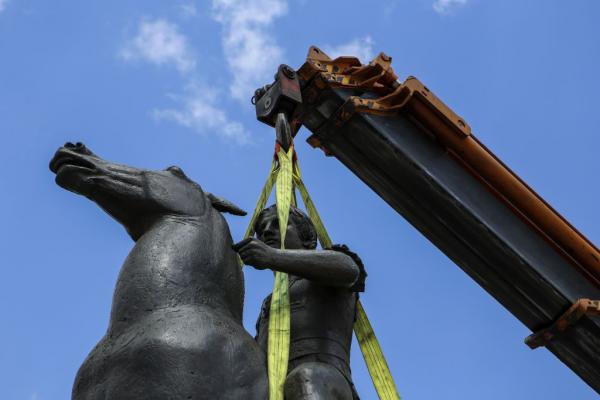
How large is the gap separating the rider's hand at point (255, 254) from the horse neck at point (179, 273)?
14cm

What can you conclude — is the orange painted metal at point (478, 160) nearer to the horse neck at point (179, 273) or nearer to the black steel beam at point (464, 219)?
Answer: the black steel beam at point (464, 219)

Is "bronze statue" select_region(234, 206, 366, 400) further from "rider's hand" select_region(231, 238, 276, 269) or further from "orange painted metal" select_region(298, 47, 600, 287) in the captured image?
"orange painted metal" select_region(298, 47, 600, 287)

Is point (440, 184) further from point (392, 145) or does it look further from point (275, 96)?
point (275, 96)

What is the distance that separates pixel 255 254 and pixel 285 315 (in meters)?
0.38

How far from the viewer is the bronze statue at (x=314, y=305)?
573 cm

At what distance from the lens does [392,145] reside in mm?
7223

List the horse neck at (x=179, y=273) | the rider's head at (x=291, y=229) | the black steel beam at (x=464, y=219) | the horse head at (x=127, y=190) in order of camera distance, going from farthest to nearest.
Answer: the black steel beam at (x=464, y=219)
the rider's head at (x=291, y=229)
the horse head at (x=127, y=190)
the horse neck at (x=179, y=273)

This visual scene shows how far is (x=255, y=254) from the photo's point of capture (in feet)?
18.7

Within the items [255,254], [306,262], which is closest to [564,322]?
[306,262]

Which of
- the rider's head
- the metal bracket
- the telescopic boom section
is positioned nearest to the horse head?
the rider's head

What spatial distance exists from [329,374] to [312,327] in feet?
1.28

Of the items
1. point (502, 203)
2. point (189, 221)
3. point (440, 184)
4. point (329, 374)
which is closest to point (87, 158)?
point (189, 221)

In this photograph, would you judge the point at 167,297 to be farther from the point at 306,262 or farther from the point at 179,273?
the point at 306,262

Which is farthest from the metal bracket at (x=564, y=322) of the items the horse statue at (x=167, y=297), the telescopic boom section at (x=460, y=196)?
the horse statue at (x=167, y=297)
